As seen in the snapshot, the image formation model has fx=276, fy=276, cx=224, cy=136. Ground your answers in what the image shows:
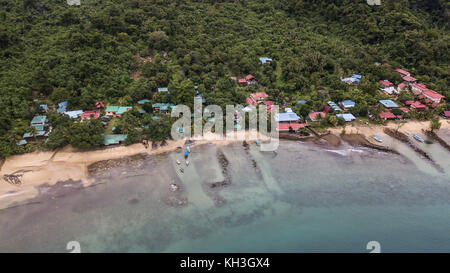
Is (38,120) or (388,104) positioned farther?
(388,104)

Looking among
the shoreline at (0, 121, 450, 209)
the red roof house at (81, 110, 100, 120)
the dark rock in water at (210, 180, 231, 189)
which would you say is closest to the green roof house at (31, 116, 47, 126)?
the red roof house at (81, 110, 100, 120)

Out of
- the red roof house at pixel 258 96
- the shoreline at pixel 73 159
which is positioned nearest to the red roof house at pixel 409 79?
the shoreline at pixel 73 159

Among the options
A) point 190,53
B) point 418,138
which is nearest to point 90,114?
point 190,53

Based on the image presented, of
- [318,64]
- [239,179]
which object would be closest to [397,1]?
[318,64]

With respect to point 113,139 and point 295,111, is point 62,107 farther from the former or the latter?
point 295,111

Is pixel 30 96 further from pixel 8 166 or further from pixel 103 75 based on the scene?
pixel 8 166

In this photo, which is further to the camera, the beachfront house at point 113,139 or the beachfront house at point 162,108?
the beachfront house at point 162,108

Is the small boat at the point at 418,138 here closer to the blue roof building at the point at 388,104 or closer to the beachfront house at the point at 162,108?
the blue roof building at the point at 388,104
